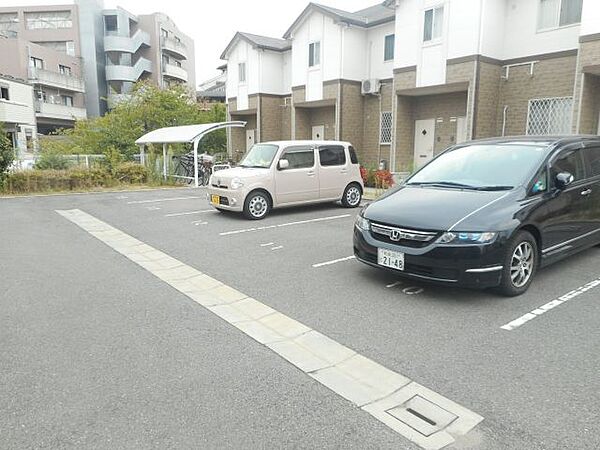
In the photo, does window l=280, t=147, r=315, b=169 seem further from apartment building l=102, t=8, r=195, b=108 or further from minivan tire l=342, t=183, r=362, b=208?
apartment building l=102, t=8, r=195, b=108

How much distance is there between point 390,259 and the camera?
4.53m

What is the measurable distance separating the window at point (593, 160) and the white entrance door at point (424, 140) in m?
10.5

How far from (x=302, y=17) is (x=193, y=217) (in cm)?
1378

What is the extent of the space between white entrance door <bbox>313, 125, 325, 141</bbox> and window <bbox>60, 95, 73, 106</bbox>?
27.5 meters

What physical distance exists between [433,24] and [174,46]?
1435 inches

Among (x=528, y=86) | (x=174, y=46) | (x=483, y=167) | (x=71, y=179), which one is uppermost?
(x=174, y=46)

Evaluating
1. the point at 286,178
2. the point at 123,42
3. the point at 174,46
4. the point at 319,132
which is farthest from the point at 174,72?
the point at 286,178

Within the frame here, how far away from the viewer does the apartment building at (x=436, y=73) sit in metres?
12.8

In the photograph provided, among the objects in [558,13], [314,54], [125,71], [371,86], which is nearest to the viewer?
[558,13]

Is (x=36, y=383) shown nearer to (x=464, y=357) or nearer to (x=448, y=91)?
(x=464, y=357)

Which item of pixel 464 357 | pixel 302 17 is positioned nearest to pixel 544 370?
pixel 464 357

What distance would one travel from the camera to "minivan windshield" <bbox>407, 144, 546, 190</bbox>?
489 cm

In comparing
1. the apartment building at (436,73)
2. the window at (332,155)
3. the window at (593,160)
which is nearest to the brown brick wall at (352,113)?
the apartment building at (436,73)

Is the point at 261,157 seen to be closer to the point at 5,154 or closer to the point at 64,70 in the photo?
the point at 5,154
